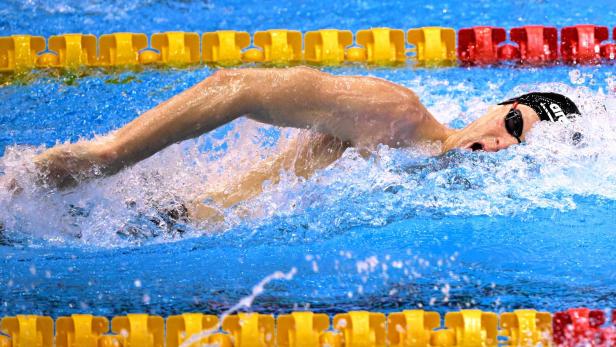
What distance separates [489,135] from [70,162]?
4.43 feet

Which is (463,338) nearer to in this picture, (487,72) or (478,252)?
(478,252)

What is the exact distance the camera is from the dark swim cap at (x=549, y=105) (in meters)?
3.16

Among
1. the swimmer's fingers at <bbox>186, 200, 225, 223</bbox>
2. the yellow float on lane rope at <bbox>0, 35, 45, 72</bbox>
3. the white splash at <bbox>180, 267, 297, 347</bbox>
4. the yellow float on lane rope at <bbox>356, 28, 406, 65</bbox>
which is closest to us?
the white splash at <bbox>180, 267, 297, 347</bbox>

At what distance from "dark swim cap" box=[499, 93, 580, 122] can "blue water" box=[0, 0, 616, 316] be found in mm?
48

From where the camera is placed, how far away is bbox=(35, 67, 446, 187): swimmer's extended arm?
2672 millimetres

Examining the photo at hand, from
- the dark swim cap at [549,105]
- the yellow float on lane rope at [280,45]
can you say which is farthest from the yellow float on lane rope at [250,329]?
the yellow float on lane rope at [280,45]

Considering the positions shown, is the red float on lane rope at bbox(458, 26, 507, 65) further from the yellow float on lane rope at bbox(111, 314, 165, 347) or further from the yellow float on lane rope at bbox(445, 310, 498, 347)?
the yellow float on lane rope at bbox(111, 314, 165, 347)

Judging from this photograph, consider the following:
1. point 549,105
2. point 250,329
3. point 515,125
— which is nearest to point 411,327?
point 250,329

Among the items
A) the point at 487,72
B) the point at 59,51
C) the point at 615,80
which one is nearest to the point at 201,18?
the point at 59,51

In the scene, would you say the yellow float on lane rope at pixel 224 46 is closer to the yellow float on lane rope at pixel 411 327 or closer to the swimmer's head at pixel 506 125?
the swimmer's head at pixel 506 125

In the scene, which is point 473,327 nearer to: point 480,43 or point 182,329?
point 182,329

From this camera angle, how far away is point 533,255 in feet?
9.68

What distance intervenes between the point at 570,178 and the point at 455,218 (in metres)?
0.51

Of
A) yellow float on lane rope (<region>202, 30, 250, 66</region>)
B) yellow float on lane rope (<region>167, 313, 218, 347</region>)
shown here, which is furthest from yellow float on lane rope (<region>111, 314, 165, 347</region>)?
yellow float on lane rope (<region>202, 30, 250, 66</region>)
